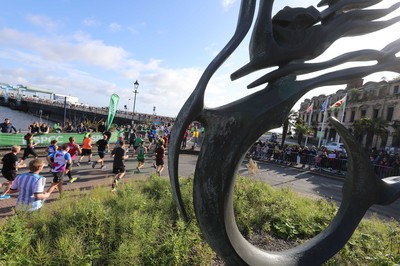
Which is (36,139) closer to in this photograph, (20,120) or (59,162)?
(59,162)

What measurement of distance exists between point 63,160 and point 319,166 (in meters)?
16.4

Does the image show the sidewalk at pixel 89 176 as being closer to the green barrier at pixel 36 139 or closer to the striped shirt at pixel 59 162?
the striped shirt at pixel 59 162

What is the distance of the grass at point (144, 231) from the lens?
12.2 feet

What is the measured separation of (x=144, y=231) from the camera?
4.70 m

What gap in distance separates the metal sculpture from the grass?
4.19ft

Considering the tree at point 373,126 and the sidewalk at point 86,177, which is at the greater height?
the tree at point 373,126

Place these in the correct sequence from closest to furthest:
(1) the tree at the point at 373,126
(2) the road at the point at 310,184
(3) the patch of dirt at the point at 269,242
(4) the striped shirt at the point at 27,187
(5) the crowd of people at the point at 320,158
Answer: (4) the striped shirt at the point at 27,187 < (3) the patch of dirt at the point at 269,242 < (2) the road at the point at 310,184 < (5) the crowd of people at the point at 320,158 < (1) the tree at the point at 373,126

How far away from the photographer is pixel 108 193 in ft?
22.0

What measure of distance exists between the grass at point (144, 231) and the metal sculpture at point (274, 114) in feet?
4.19

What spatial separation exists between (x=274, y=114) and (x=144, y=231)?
326cm

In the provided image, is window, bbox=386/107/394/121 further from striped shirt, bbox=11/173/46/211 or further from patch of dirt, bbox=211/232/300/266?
striped shirt, bbox=11/173/46/211

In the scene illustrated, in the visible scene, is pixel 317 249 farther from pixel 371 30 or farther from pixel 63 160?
pixel 63 160

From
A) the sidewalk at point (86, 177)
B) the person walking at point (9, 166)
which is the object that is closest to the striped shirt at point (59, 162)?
the sidewalk at point (86, 177)

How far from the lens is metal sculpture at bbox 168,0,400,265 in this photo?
9.58 feet
